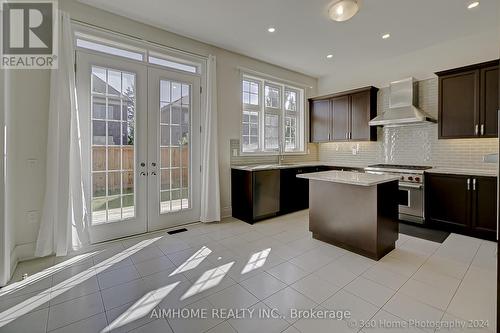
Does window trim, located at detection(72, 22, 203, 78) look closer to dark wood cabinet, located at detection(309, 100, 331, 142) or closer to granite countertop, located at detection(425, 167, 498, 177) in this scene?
dark wood cabinet, located at detection(309, 100, 331, 142)

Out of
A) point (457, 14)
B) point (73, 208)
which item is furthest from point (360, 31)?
point (73, 208)

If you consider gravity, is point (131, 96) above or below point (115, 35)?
below

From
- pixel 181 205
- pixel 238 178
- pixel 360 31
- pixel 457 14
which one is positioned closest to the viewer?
pixel 457 14

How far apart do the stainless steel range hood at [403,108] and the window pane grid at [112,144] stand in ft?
13.9

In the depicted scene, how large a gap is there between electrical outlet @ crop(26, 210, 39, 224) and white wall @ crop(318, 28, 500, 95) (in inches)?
232

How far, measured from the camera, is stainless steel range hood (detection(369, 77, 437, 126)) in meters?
4.12

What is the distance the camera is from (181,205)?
3984 millimetres

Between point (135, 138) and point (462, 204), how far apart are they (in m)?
4.78

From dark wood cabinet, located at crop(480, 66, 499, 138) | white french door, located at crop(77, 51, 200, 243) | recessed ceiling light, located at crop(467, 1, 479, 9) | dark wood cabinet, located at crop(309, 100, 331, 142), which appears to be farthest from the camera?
dark wood cabinet, located at crop(309, 100, 331, 142)

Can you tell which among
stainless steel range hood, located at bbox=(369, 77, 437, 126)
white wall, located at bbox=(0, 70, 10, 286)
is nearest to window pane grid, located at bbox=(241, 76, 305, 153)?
stainless steel range hood, located at bbox=(369, 77, 437, 126)

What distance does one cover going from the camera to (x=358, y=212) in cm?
285

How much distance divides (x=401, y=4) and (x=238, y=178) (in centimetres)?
331

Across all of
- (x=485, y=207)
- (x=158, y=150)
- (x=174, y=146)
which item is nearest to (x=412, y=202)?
(x=485, y=207)

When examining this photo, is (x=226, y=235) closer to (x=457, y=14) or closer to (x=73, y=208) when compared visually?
(x=73, y=208)
